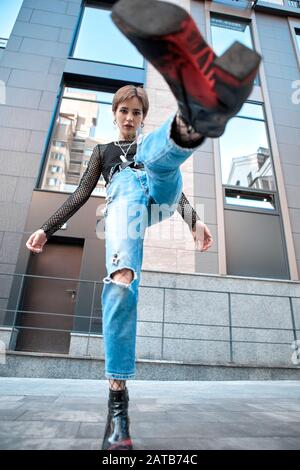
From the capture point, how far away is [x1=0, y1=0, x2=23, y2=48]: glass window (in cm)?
748

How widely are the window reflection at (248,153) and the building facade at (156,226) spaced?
0.04m

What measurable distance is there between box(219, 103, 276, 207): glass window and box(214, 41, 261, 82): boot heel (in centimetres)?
620

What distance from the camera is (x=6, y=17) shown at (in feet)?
25.0

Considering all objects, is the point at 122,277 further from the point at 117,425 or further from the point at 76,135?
the point at 76,135

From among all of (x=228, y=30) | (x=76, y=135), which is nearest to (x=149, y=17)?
(x=76, y=135)

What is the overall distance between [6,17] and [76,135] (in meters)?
3.83

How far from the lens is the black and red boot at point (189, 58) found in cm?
85

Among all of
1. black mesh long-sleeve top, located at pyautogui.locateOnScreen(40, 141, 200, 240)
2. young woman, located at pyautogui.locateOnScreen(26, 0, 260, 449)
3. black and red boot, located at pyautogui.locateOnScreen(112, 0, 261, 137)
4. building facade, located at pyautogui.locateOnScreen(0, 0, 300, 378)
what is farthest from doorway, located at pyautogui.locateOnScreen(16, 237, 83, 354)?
black and red boot, located at pyautogui.locateOnScreen(112, 0, 261, 137)

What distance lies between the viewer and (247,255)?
635 centimetres

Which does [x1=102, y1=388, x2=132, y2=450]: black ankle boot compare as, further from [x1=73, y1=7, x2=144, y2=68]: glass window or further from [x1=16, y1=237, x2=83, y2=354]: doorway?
[x1=73, y1=7, x2=144, y2=68]: glass window

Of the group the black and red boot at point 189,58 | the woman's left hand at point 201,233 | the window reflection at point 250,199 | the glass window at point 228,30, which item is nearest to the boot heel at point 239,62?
the black and red boot at point 189,58

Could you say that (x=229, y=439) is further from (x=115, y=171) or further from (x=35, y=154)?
(x=35, y=154)

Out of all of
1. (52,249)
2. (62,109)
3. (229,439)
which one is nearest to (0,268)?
(52,249)

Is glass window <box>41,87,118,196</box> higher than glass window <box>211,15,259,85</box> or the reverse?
the reverse
